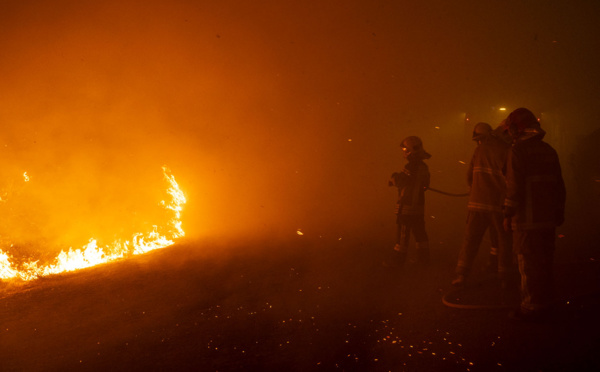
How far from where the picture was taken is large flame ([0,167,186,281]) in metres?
6.16

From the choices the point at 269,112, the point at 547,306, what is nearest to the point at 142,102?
the point at 269,112

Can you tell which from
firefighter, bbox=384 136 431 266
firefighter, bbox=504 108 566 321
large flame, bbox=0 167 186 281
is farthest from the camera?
large flame, bbox=0 167 186 281

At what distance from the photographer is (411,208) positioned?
19.1 feet

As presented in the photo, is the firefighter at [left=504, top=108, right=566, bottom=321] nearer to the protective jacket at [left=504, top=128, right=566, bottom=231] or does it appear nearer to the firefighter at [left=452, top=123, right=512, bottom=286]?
the protective jacket at [left=504, top=128, right=566, bottom=231]

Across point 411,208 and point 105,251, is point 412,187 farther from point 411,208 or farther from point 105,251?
point 105,251

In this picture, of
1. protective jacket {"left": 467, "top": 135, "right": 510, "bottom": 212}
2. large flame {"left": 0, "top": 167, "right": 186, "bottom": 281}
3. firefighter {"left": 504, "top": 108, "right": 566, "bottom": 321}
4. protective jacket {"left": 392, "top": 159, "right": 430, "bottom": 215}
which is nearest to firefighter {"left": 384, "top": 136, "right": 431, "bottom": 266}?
protective jacket {"left": 392, "top": 159, "right": 430, "bottom": 215}

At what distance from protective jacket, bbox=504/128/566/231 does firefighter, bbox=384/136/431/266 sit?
2.06 metres

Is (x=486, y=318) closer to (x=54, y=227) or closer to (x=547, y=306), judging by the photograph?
(x=547, y=306)

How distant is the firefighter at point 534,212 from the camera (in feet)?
12.1

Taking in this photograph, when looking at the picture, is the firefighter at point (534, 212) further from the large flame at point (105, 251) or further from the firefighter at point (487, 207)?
the large flame at point (105, 251)

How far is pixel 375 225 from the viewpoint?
10227 mm

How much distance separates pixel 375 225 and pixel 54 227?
24.9 ft

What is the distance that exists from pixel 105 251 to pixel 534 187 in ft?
24.0

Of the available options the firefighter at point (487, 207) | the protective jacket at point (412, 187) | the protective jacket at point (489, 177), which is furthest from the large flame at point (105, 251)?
the protective jacket at point (489, 177)
